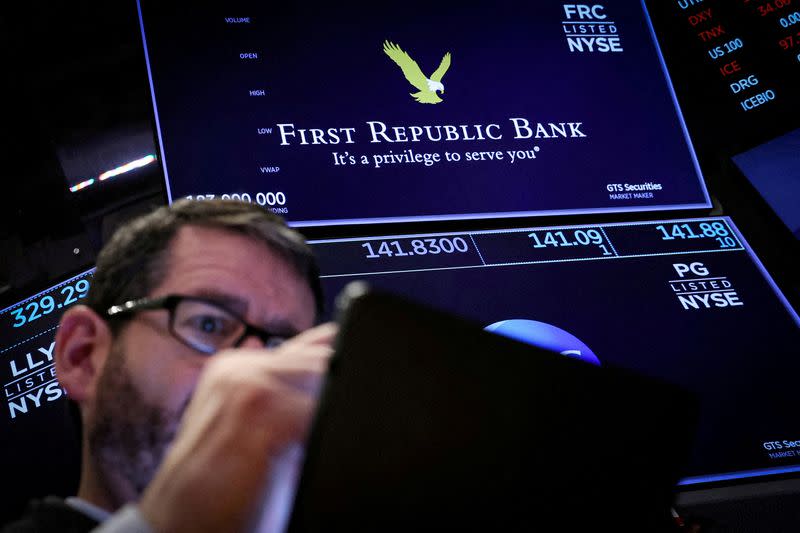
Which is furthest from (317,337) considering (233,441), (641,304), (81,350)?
(641,304)

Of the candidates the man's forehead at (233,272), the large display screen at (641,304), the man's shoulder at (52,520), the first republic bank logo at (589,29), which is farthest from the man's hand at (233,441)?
the first republic bank logo at (589,29)

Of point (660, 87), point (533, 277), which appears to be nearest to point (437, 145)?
point (533, 277)

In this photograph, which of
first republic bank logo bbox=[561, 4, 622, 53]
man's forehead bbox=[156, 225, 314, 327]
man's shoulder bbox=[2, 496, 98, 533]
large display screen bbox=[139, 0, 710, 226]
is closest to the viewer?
man's shoulder bbox=[2, 496, 98, 533]

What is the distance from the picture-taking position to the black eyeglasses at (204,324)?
1158 millimetres

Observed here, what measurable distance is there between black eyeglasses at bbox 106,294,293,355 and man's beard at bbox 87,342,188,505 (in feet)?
0.30

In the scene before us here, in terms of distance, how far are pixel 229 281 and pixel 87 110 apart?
1.56 meters

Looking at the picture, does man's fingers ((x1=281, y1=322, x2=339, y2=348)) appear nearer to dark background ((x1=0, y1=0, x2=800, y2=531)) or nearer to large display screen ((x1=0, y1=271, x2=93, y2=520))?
large display screen ((x1=0, y1=271, x2=93, y2=520))

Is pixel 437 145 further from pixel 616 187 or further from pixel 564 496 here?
pixel 564 496

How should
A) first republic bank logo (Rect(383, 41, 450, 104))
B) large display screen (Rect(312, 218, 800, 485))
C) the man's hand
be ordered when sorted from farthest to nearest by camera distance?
first republic bank logo (Rect(383, 41, 450, 104)), large display screen (Rect(312, 218, 800, 485)), the man's hand

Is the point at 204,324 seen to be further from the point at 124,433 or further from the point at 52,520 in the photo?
the point at 52,520

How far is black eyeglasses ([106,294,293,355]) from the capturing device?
1.16 m

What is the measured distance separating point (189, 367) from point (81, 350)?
25 centimetres

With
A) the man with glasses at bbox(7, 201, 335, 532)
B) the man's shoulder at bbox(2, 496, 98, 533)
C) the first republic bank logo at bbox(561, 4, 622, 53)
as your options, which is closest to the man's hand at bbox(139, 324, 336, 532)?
the man with glasses at bbox(7, 201, 335, 532)

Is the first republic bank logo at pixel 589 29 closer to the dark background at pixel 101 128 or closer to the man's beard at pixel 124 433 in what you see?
the dark background at pixel 101 128
